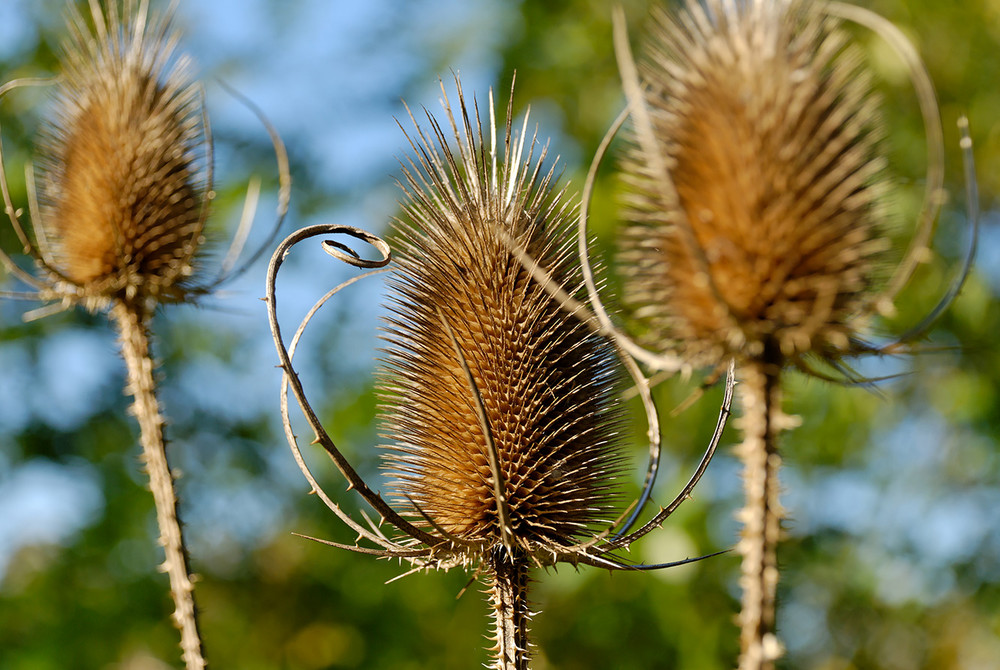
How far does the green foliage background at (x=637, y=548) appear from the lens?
16.6 ft

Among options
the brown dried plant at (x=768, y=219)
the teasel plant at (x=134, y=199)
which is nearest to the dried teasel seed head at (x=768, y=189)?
the brown dried plant at (x=768, y=219)

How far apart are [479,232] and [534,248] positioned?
0.43ft

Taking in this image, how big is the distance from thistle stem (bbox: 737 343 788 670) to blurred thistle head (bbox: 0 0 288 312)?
1554 mm

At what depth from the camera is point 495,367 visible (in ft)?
5.78

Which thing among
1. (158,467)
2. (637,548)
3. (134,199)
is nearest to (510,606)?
(158,467)

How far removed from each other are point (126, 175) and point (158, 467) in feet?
2.88

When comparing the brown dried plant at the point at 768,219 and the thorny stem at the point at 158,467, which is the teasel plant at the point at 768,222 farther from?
the thorny stem at the point at 158,467

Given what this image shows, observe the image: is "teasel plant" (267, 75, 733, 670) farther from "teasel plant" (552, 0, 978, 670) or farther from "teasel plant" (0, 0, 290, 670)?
"teasel plant" (0, 0, 290, 670)

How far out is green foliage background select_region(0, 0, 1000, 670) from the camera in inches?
200

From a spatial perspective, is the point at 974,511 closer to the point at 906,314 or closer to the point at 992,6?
the point at 906,314

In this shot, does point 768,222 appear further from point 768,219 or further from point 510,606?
point 510,606

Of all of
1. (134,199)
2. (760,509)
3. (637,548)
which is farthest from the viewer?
(637,548)

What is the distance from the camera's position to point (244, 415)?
7.66 m

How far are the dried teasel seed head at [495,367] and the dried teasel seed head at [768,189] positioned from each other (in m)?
0.46
